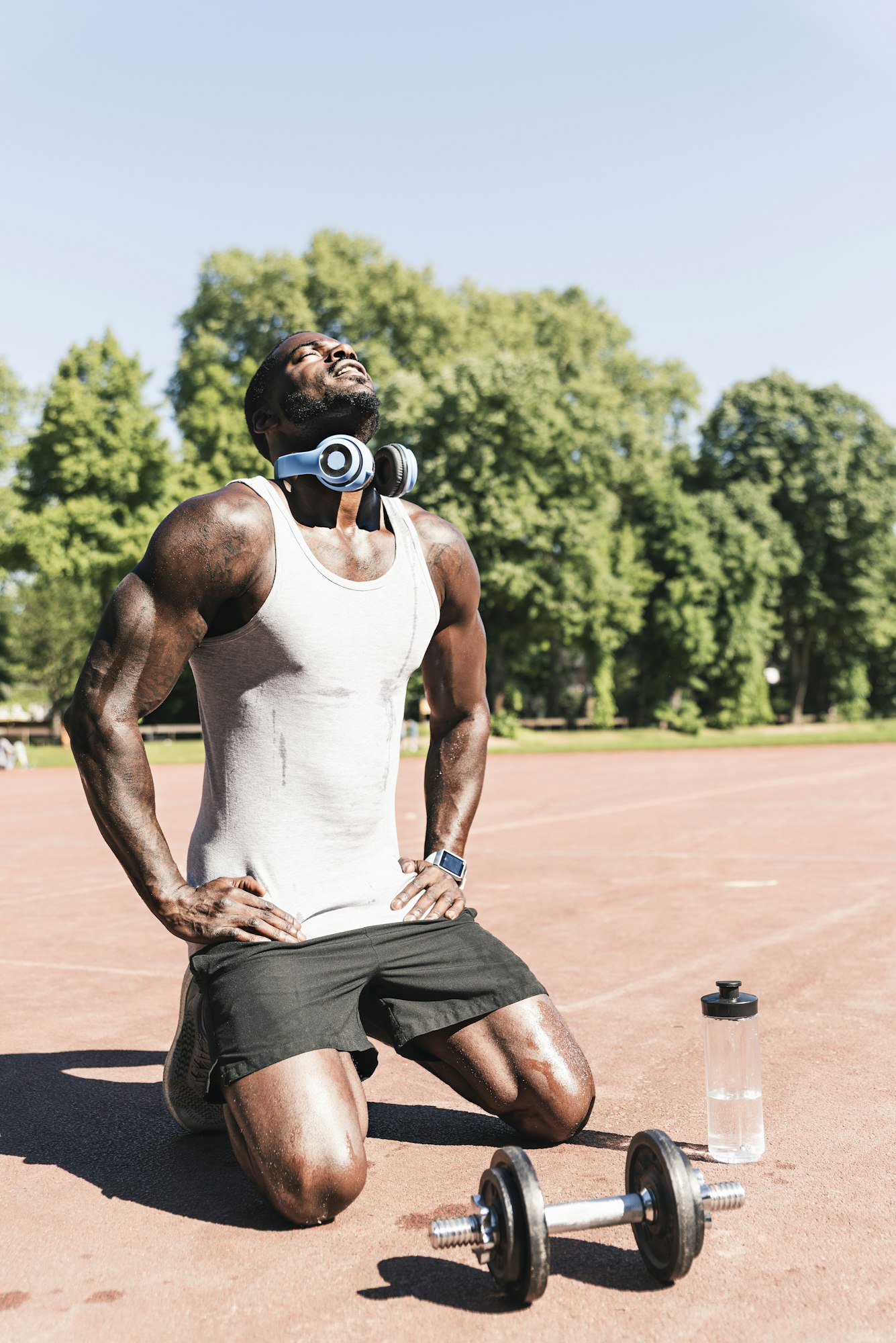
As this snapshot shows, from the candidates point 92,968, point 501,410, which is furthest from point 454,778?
point 501,410

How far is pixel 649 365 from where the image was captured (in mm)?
55938

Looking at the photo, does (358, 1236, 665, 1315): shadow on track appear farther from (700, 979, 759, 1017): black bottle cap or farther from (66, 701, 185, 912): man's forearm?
(66, 701, 185, 912): man's forearm

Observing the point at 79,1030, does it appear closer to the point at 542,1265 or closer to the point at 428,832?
the point at 428,832

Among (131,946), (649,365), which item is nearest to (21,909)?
(131,946)

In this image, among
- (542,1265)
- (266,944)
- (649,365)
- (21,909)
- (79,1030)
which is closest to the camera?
(542,1265)

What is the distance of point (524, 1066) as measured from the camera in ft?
12.1

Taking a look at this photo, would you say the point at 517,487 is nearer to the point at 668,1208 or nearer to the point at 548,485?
the point at 548,485

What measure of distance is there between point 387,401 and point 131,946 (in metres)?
34.6

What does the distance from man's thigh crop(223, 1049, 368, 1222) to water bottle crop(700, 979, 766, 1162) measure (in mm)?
1033

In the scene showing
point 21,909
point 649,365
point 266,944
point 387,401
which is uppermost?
point 649,365

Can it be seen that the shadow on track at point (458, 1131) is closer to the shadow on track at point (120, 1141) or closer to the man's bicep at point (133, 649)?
the shadow on track at point (120, 1141)

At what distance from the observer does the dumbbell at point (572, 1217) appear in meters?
2.70

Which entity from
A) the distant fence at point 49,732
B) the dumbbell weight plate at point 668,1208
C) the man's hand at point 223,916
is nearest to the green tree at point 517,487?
the distant fence at point 49,732

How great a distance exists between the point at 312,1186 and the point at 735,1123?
1.25m
